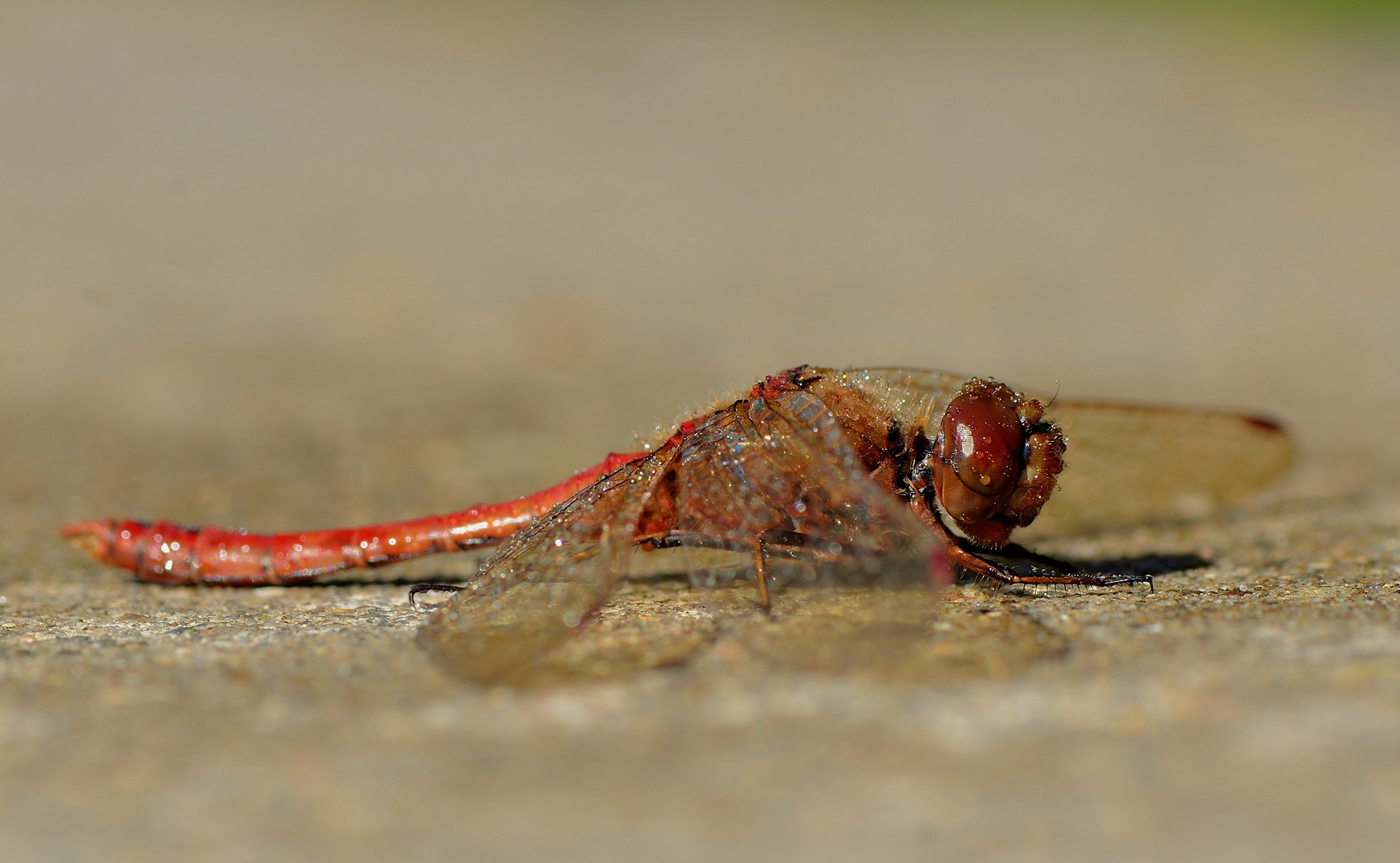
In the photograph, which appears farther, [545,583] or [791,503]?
[791,503]

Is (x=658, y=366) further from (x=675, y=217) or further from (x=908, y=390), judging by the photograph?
(x=908, y=390)

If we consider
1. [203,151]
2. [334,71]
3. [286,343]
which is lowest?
[286,343]

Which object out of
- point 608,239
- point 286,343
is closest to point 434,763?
point 286,343

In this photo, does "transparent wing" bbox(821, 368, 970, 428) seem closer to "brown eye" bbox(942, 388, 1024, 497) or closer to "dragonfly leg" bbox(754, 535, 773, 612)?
"brown eye" bbox(942, 388, 1024, 497)

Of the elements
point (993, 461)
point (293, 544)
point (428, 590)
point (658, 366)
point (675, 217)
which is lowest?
point (428, 590)

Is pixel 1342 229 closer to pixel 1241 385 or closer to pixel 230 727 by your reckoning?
pixel 1241 385

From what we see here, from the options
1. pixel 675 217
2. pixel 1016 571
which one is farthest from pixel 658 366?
pixel 1016 571

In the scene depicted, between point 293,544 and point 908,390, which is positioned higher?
point 908,390

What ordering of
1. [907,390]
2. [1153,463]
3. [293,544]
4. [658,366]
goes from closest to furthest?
[907,390] < [293,544] < [1153,463] < [658,366]
